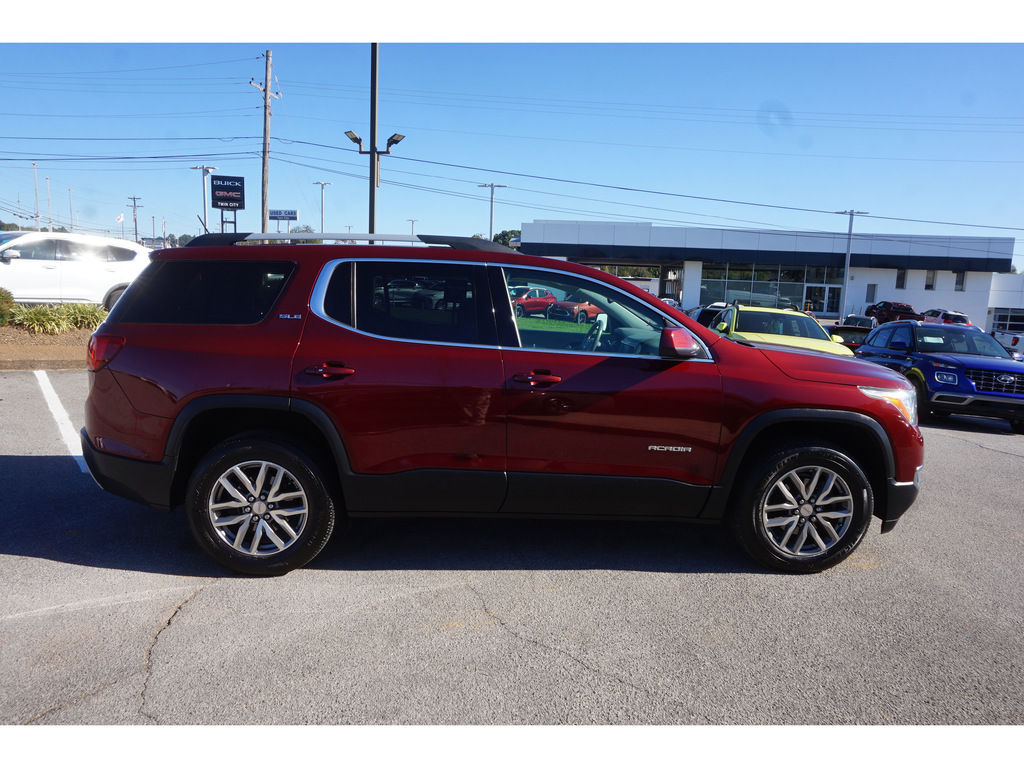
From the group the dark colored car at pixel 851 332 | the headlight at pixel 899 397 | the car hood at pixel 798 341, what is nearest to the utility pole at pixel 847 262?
the dark colored car at pixel 851 332

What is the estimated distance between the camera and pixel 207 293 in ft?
13.8

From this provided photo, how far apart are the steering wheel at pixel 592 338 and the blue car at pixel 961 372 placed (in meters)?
8.01

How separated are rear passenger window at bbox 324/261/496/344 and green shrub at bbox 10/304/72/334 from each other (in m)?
12.4

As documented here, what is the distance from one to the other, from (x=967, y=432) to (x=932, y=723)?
8.62 meters

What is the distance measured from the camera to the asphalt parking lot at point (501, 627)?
2908 mm

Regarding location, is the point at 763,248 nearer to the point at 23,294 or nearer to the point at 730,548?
the point at 23,294

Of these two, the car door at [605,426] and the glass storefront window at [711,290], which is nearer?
the car door at [605,426]

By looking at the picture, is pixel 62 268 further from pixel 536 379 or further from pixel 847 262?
pixel 847 262

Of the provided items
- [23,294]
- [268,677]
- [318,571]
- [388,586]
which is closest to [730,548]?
[388,586]

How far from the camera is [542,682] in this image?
3076 mm

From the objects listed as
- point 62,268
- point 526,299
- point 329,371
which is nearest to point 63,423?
point 329,371

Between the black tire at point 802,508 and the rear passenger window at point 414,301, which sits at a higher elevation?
the rear passenger window at point 414,301

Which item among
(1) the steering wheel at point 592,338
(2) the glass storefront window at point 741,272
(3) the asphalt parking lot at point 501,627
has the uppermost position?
(2) the glass storefront window at point 741,272

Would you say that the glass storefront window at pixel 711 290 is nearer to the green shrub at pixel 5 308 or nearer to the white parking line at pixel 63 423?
the green shrub at pixel 5 308
